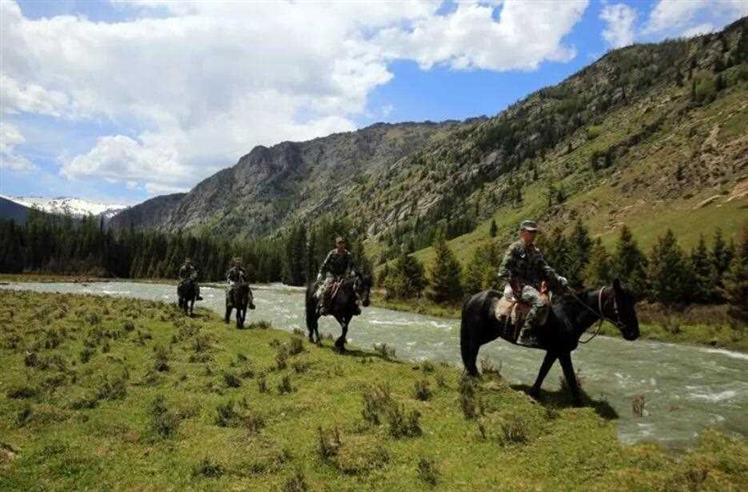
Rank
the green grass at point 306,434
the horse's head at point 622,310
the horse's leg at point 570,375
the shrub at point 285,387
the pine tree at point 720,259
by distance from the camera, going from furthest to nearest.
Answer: the pine tree at point 720,259 < the shrub at point 285,387 < the horse's leg at point 570,375 < the horse's head at point 622,310 < the green grass at point 306,434

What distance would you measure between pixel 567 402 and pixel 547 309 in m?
2.44

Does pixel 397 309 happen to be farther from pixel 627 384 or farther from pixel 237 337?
pixel 627 384

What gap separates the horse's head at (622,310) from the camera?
13.3m

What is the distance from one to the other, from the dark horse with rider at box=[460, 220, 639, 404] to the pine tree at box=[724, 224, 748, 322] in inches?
1637

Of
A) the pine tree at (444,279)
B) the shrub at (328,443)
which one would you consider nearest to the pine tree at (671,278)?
the pine tree at (444,279)

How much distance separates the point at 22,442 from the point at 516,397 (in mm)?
10828

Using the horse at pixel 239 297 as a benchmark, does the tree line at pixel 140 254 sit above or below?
above

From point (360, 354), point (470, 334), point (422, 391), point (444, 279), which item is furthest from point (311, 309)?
point (444, 279)

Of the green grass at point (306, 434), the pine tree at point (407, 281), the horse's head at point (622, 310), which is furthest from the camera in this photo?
the pine tree at point (407, 281)

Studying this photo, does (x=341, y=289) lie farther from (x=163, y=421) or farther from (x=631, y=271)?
(x=631, y=271)

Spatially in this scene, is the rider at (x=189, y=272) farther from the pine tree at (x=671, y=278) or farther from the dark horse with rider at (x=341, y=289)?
the pine tree at (x=671, y=278)

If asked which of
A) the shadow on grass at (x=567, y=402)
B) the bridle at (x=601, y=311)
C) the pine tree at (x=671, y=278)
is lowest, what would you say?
the shadow on grass at (x=567, y=402)

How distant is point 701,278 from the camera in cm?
5709

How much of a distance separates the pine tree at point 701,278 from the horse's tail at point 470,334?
51.0 meters
